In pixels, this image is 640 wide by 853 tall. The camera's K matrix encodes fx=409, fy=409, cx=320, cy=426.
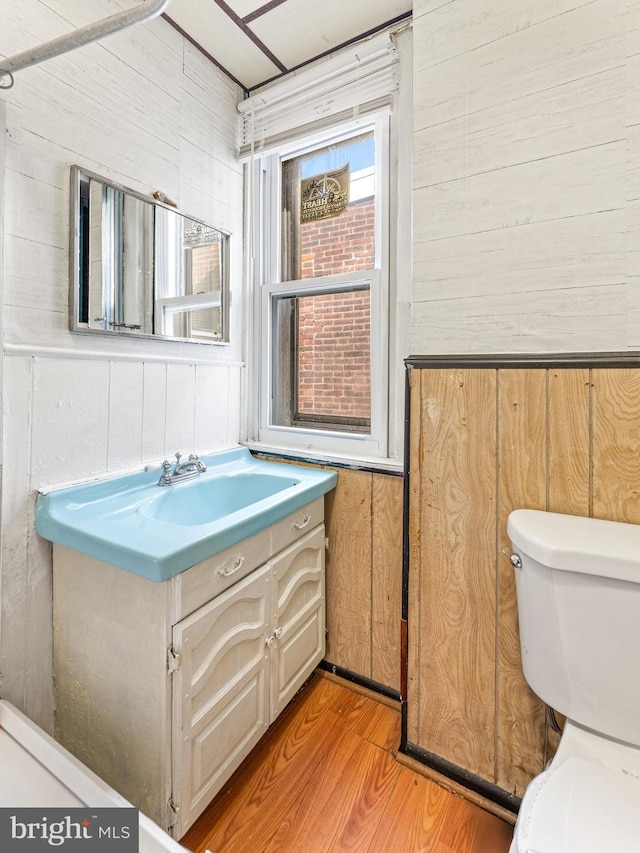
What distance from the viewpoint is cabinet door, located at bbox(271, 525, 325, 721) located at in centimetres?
128

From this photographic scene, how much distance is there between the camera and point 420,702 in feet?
4.09

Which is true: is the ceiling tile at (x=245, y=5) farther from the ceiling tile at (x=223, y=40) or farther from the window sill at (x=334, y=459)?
the window sill at (x=334, y=459)

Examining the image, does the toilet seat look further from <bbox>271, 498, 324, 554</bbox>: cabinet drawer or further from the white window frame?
the white window frame

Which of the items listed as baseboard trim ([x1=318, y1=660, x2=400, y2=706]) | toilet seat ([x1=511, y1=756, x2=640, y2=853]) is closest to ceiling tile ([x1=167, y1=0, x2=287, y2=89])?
toilet seat ([x1=511, y1=756, x2=640, y2=853])

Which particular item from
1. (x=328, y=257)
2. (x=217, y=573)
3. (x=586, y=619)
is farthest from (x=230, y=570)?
(x=328, y=257)

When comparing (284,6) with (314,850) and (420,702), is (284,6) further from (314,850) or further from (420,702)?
(314,850)

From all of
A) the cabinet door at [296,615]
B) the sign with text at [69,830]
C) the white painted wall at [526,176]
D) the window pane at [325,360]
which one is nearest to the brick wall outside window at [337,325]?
the window pane at [325,360]

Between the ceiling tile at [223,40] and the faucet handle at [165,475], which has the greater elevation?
the ceiling tile at [223,40]

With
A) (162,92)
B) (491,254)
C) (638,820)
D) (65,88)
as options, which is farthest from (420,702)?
(162,92)

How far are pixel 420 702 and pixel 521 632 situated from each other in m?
0.47

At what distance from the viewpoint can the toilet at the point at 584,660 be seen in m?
0.73

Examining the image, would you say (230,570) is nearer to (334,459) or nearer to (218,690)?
Result: (218,690)

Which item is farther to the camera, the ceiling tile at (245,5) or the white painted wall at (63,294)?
the ceiling tile at (245,5)

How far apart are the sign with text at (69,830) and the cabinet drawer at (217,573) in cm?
37
